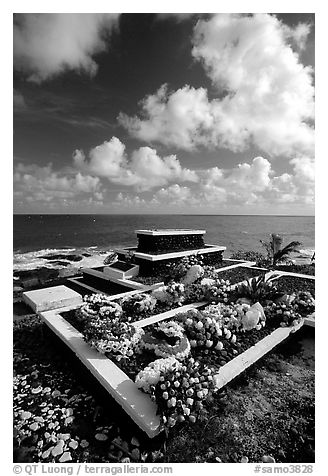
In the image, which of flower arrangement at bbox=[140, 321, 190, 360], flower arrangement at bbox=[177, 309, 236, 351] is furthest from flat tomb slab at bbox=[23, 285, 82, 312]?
flower arrangement at bbox=[177, 309, 236, 351]

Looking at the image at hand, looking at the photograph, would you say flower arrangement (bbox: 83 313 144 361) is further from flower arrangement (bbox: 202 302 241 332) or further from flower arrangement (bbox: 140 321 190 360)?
flower arrangement (bbox: 202 302 241 332)

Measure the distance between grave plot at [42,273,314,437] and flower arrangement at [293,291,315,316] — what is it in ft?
0.08

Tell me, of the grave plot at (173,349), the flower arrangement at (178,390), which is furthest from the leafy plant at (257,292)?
the flower arrangement at (178,390)

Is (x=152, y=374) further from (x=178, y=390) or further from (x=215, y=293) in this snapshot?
(x=215, y=293)

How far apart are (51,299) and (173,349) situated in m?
4.93

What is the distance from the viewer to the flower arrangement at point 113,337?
14.7 ft

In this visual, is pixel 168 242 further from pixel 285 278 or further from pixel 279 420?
pixel 279 420

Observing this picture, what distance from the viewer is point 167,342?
4.74 m

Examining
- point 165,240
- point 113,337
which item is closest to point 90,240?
point 165,240

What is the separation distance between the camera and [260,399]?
3.99 metres

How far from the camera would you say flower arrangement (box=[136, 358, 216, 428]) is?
3193 millimetres

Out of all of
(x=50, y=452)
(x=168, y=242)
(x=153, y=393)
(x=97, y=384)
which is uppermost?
(x=168, y=242)

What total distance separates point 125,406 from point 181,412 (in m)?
0.79
